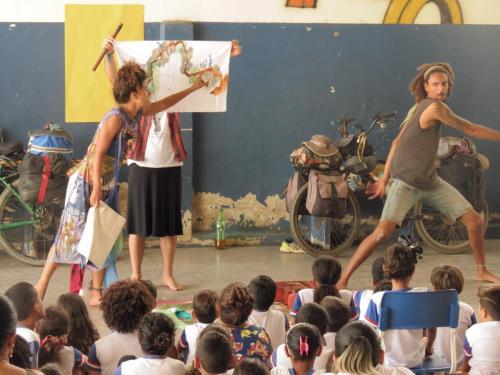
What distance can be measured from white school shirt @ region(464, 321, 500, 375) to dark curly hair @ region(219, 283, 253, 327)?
1102 mm

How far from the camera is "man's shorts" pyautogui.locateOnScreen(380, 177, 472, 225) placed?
7.44m

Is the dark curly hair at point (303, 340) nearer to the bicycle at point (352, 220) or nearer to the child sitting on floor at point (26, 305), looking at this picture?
the child sitting on floor at point (26, 305)

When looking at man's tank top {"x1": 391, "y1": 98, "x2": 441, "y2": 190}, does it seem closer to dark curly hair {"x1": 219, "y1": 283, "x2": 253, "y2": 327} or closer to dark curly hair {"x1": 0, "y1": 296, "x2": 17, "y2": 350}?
dark curly hair {"x1": 219, "y1": 283, "x2": 253, "y2": 327}

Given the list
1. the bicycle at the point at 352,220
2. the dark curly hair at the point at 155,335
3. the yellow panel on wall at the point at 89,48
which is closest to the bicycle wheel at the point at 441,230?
the bicycle at the point at 352,220

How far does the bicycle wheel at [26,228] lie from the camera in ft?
27.5

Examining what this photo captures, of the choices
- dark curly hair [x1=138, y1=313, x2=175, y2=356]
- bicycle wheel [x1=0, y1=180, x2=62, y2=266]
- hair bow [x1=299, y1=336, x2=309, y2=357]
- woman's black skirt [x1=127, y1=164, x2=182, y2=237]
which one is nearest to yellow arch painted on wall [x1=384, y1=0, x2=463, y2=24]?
woman's black skirt [x1=127, y1=164, x2=182, y2=237]

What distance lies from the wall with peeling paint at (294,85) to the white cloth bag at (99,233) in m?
2.64

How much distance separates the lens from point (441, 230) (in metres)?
9.36

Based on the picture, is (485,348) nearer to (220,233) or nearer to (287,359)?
(287,359)

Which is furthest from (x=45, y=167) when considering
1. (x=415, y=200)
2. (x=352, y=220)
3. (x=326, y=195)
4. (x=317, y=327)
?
(x=317, y=327)

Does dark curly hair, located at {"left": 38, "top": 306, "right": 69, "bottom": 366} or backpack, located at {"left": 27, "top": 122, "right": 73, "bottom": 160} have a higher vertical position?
backpack, located at {"left": 27, "top": 122, "right": 73, "bottom": 160}

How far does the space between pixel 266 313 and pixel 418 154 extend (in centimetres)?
265

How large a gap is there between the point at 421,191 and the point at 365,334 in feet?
11.4

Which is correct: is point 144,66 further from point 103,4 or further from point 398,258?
point 398,258
